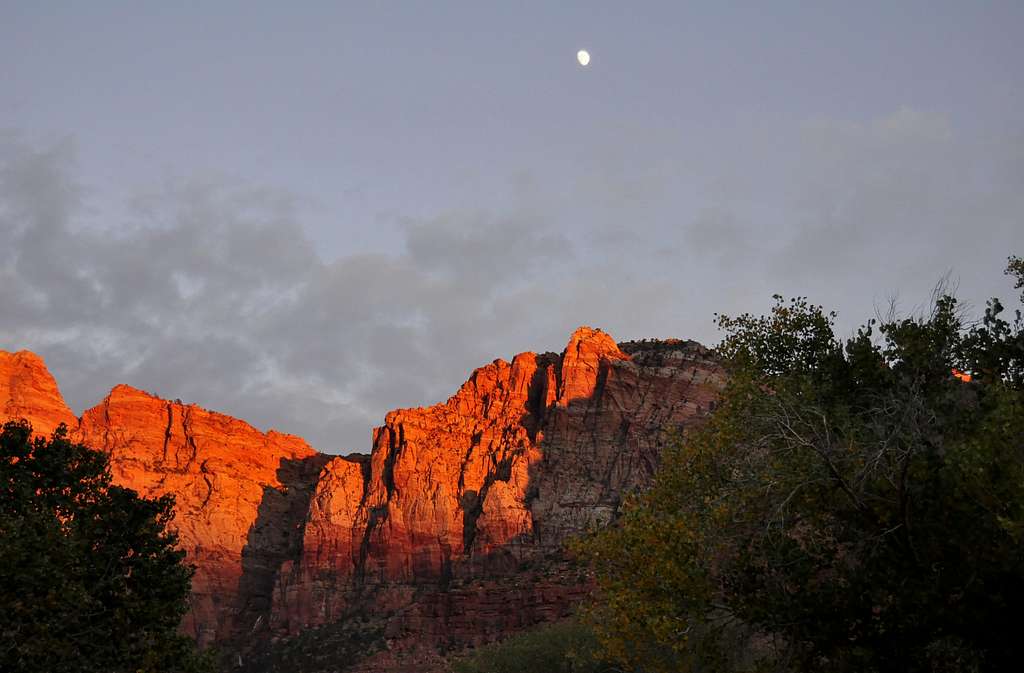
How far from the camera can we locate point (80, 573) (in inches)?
1113

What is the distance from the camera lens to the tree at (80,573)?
82.7 ft

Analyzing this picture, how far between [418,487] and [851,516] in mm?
104840

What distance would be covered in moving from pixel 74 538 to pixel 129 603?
2465 millimetres

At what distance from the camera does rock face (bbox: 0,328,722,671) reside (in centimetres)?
11206

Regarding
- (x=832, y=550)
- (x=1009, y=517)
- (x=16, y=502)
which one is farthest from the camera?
(x=16, y=502)

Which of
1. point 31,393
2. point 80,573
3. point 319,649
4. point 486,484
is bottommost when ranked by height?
point 80,573

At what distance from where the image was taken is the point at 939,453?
66.8ft

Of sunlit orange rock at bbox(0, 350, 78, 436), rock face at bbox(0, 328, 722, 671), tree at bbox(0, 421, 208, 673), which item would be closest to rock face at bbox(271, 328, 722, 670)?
rock face at bbox(0, 328, 722, 671)

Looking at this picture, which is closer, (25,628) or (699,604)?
(699,604)

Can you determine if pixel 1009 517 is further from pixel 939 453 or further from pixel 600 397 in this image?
pixel 600 397

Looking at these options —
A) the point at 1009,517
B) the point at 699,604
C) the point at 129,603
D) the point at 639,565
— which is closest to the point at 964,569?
the point at 1009,517

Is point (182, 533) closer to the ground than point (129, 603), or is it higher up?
higher up

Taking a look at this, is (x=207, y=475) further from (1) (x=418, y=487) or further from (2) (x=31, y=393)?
(1) (x=418, y=487)

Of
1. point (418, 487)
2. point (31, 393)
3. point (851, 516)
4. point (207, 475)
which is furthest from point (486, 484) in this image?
point (851, 516)
